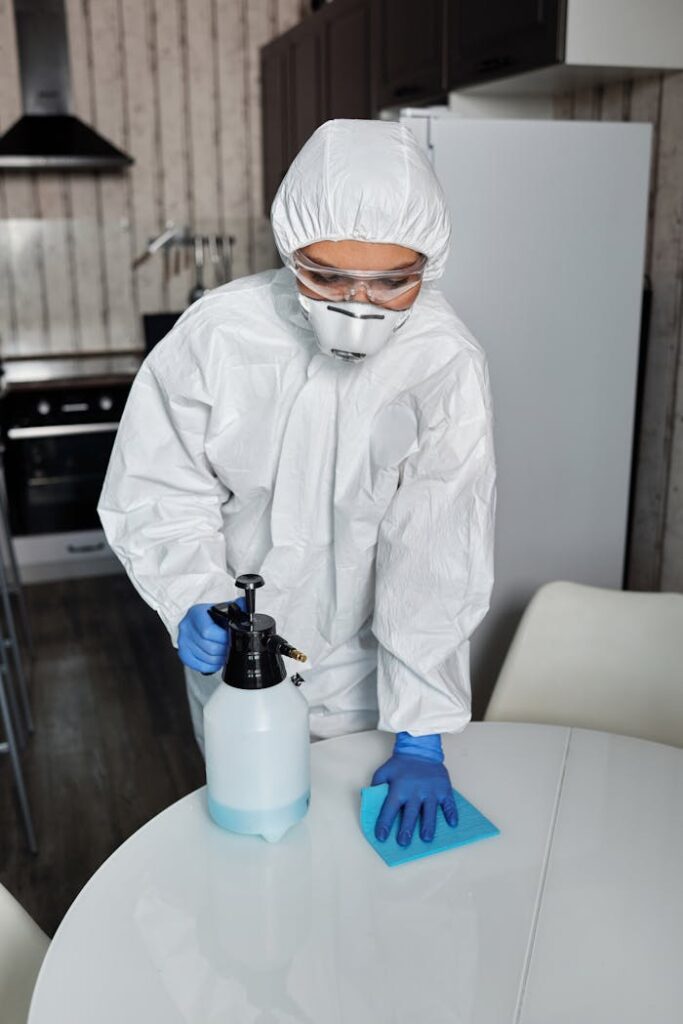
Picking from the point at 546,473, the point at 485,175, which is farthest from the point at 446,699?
the point at 485,175

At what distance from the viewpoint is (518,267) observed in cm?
198

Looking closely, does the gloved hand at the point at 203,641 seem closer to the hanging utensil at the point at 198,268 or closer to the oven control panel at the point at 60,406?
the oven control panel at the point at 60,406

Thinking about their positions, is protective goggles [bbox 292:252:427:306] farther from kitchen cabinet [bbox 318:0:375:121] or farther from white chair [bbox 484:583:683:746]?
kitchen cabinet [bbox 318:0:375:121]

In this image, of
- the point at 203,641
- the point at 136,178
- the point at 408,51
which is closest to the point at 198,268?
the point at 136,178

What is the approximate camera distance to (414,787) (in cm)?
109

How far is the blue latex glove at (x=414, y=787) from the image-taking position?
41.4 inches

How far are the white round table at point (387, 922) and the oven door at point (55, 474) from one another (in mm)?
2766

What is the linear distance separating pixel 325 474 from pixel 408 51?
2103mm

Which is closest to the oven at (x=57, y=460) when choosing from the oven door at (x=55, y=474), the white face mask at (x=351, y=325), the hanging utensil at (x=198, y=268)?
the oven door at (x=55, y=474)

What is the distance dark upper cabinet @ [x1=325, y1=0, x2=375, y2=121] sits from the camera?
10.5 feet

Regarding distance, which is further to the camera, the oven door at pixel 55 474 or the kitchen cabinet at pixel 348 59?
the oven door at pixel 55 474

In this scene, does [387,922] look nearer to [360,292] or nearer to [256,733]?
[256,733]

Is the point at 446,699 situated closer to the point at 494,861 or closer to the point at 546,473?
the point at 494,861

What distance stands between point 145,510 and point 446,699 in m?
0.46
